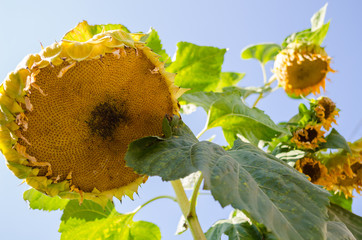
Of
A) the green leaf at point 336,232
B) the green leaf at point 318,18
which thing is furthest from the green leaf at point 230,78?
the green leaf at point 336,232

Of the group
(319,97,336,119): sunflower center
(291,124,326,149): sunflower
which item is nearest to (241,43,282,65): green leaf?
(319,97,336,119): sunflower center

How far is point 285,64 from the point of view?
213 centimetres

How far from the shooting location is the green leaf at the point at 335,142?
160 cm

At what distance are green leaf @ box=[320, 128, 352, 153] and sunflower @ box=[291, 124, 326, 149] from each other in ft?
0.10

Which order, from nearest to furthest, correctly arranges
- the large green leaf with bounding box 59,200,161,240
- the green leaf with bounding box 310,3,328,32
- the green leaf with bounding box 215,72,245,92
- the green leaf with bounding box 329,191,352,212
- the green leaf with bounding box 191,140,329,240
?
the green leaf with bounding box 191,140,329,240
the large green leaf with bounding box 59,200,161,240
the green leaf with bounding box 329,191,352,212
the green leaf with bounding box 310,3,328,32
the green leaf with bounding box 215,72,245,92

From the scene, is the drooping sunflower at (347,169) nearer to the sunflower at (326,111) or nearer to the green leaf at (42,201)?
the sunflower at (326,111)

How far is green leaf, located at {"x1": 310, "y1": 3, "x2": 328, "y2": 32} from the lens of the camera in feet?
6.79

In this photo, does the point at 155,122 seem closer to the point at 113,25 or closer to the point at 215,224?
the point at 113,25

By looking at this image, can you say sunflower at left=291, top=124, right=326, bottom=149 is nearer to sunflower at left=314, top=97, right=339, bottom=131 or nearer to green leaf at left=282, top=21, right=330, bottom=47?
sunflower at left=314, top=97, right=339, bottom=131

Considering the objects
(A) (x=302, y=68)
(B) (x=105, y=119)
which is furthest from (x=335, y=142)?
(B) (x=105, y=119)

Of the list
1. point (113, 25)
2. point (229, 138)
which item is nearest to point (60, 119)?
point (113, 25)

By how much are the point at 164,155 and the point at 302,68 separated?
1.60 m

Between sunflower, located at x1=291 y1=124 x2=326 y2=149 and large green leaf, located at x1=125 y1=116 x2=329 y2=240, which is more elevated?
large green leaf, located at x1=125 y1=116 x2=329 y2=240

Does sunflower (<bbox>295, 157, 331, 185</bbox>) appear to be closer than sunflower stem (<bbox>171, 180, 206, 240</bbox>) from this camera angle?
No
